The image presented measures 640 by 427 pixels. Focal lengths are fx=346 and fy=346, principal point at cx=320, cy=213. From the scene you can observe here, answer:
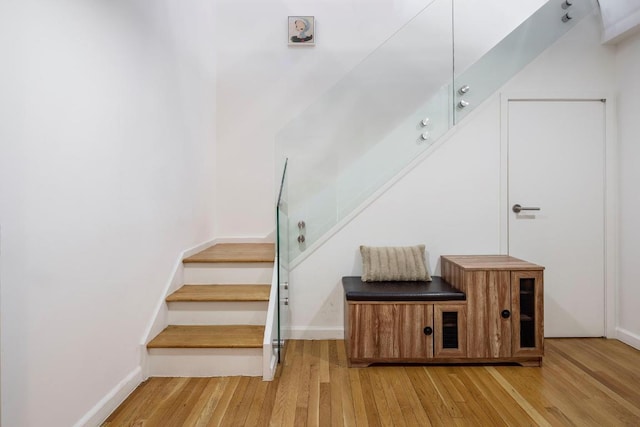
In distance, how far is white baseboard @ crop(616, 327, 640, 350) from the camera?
9.15 feet

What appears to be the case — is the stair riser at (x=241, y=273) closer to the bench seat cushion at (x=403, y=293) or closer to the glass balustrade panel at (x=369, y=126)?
the glass balustrade panel at (x=369, y=126)

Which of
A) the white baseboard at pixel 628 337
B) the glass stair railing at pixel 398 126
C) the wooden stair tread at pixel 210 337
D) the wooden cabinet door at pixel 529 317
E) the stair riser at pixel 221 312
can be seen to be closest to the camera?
the wooden stair tread at pixel 210 337

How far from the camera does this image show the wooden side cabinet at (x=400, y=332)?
2459 millimetres

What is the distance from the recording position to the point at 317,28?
3654 mm

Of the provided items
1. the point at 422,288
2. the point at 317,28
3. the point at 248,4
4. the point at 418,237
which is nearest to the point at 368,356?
the point at 422,288

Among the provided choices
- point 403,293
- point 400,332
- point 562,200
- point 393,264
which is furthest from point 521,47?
point 400,332

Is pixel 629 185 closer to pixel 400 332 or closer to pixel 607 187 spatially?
pixel 607 187

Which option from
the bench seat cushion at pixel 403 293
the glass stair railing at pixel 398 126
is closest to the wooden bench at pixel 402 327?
the bench seat cushion at pixel 403 293

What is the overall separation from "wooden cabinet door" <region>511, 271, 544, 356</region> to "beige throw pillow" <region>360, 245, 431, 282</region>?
63cm

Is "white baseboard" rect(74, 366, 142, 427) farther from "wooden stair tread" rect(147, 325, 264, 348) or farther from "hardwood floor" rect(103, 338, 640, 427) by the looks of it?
"wooden stair tread" rect(147, 325, 264, 348)

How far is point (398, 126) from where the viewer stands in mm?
3088

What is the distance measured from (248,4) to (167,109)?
176 centimetres

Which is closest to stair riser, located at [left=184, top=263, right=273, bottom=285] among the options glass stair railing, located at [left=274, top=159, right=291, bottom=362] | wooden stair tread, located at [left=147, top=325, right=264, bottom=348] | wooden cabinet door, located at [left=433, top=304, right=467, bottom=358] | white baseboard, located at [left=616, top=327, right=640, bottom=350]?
glass stair railing, located at [left=274, top=159, right=291, bottom=362]

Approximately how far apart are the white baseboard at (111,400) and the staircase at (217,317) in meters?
0.14
